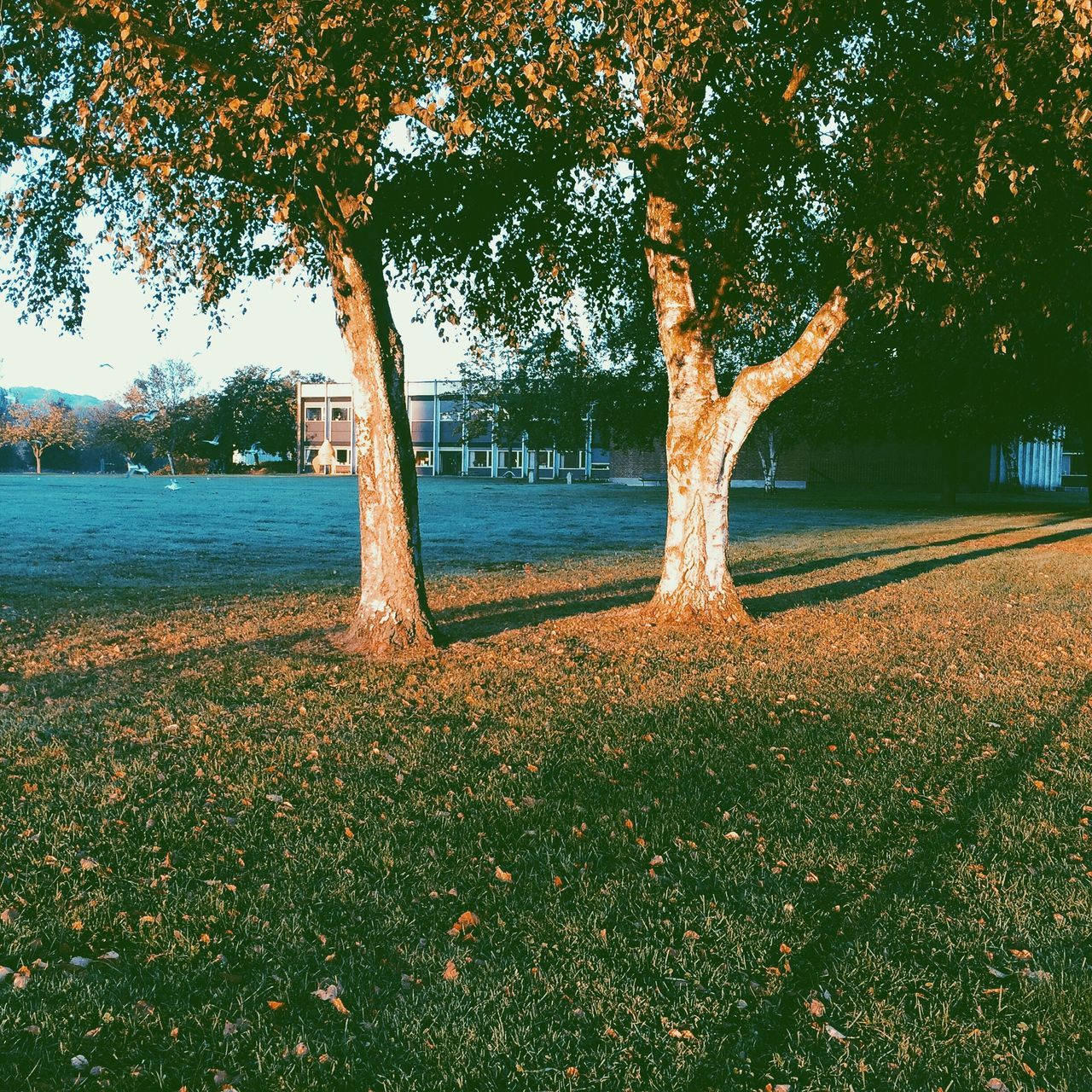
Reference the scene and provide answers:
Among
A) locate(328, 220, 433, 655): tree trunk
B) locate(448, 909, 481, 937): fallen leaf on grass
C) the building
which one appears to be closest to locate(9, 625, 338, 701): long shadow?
locate(328, 220, 433, 655): tree trunk

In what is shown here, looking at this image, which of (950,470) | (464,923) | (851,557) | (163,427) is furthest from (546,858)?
(163,427)

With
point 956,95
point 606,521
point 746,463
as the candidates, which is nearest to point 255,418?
point 746,463

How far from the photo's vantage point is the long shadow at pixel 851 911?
3.56 meters

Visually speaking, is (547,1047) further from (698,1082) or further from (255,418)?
(255,418)

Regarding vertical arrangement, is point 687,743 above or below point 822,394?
below

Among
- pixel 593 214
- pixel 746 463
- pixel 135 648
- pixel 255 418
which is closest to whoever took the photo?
pixel 135 648

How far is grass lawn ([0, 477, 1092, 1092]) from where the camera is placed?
348 centimetres

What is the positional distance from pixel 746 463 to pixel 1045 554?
5053 cm

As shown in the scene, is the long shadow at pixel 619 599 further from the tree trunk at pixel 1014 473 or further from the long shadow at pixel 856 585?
the tree trunk at pixel 1014 473

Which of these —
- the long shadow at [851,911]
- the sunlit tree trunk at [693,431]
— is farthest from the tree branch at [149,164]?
the long shadow at [851,911]

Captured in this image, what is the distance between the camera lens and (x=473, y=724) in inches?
303

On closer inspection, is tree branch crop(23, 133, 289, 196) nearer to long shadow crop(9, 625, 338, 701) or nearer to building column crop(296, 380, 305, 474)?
long shadow crop(9, 625, 338, 701)

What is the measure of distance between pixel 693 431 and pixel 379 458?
4.30 m

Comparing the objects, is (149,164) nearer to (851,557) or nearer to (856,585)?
(856,585)
